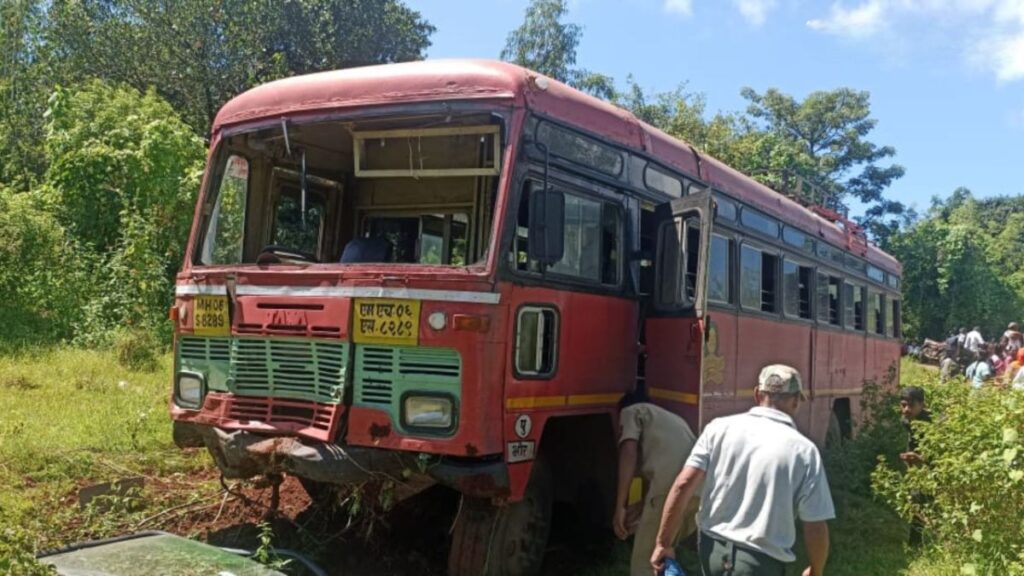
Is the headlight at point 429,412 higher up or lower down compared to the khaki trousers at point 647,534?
higher up

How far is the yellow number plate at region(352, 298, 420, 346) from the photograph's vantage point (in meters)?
4.73

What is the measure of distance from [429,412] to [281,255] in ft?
5.31

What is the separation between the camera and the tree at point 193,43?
23.3 metres

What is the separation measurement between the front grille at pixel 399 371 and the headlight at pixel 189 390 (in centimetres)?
127

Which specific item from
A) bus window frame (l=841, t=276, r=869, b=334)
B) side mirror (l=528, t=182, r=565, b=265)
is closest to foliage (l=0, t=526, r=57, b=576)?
side mirror (l=528, t=182, r=565, b=265)

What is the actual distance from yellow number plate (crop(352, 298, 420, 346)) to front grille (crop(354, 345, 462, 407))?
2.1 inches

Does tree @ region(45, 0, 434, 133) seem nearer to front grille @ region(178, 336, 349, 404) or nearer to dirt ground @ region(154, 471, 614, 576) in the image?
dirt ground @ region(154, 471, 614, 576)

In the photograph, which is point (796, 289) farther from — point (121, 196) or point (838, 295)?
point (121, 196)

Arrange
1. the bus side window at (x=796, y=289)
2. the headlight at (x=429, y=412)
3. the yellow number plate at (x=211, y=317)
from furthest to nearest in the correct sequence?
the bus side window at (x=796, y=289), the yellow number plate at (x=211, y=317), the headlight at (x=429, y=412)

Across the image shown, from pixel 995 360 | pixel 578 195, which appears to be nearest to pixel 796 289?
pixel 578 195

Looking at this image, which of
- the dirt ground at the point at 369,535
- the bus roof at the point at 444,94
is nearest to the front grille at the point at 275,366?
the dirt ground at the point at 369,535

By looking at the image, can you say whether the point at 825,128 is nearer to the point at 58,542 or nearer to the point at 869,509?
the point at 869,509

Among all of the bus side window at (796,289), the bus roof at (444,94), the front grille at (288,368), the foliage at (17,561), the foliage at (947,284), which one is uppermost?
the foliage at (947,284)

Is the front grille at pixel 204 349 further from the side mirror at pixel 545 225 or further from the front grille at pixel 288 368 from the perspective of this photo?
the side mirror at pixel 545 225
